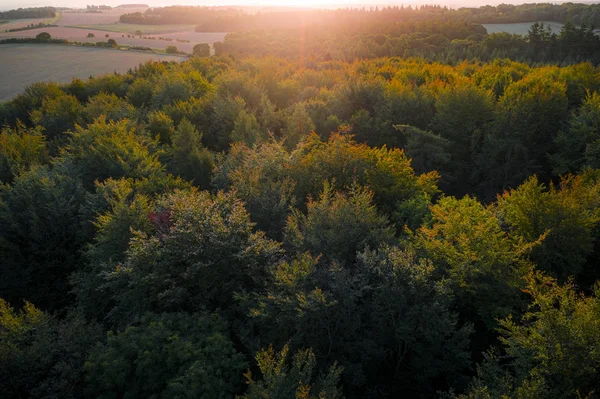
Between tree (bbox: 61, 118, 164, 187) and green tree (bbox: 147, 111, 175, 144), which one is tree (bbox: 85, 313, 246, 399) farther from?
green tree (bbox: 147, 111, 175, 144)

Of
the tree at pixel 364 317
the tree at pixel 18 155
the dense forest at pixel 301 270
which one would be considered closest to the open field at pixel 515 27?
the dense forest at pixel 301 270

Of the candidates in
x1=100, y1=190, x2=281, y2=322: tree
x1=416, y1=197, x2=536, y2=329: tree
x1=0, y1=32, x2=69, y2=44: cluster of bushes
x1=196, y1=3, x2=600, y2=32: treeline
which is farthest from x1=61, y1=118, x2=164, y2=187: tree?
x1=196, y1=3, x2=600, y2=32: treeline

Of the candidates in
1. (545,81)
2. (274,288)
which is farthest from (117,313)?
(545,81)

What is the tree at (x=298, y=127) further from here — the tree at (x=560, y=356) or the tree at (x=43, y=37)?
the tree at (x=43, y=37)

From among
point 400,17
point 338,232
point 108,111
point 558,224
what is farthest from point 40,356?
point 400,17

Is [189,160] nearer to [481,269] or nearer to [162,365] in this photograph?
[162,365]

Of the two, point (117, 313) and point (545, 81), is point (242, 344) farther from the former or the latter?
point (545, 81)
